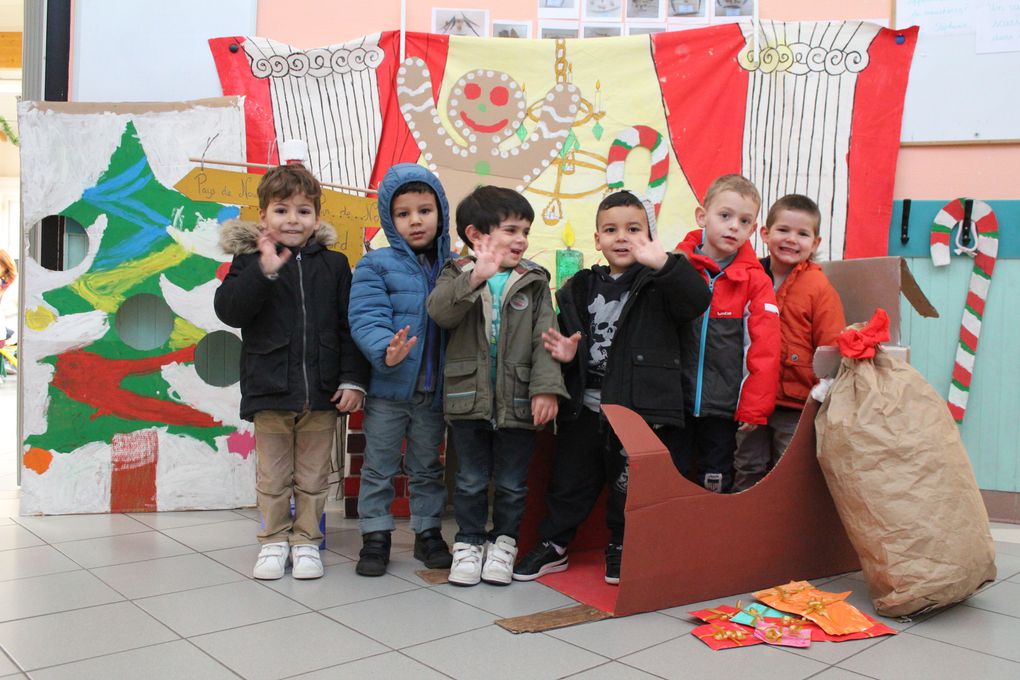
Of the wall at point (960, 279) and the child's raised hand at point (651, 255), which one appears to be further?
the wall at point (960, 279)

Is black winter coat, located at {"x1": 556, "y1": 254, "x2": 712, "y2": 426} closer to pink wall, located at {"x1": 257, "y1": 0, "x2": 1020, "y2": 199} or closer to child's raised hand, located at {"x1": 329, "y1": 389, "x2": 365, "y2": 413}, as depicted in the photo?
child's raised hand, located at {"x1": 329, "y1": 389, "x2": 365, "y2": 413}

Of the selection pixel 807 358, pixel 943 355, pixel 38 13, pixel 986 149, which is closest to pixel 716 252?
pixel 807 358

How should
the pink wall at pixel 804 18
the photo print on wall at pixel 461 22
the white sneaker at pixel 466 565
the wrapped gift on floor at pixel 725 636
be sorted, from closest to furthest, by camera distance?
1. the wrapped gift on floor at pixel 725 636
2. the white sneaker at pixel 466 565
3. the pink wall at pixel 804 18
4. the photo print on wall at pixel 461 22

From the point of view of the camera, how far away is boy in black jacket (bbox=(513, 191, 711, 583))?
208 cm

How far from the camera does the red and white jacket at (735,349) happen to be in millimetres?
2139

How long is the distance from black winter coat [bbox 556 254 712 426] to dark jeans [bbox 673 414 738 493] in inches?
5.5

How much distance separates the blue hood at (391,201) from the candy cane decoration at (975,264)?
1905 millimetres

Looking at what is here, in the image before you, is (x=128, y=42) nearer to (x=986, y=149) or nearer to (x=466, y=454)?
(x=466, y=454)

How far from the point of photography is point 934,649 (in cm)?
172

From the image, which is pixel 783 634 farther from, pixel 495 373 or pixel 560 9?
pixel 560 9

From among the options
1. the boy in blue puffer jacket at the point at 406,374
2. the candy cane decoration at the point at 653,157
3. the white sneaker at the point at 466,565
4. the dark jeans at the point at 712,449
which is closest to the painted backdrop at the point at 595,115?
the candy cane decoration at the point at 653,157

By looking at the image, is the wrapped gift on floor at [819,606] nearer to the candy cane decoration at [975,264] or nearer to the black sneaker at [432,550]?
the black sneaker at [432,550]

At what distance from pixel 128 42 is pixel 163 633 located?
241cm

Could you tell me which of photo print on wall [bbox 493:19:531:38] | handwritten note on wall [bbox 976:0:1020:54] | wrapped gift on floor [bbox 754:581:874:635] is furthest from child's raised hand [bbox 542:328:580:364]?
handwritten note on wall [bbox 976:0:1020:54]
